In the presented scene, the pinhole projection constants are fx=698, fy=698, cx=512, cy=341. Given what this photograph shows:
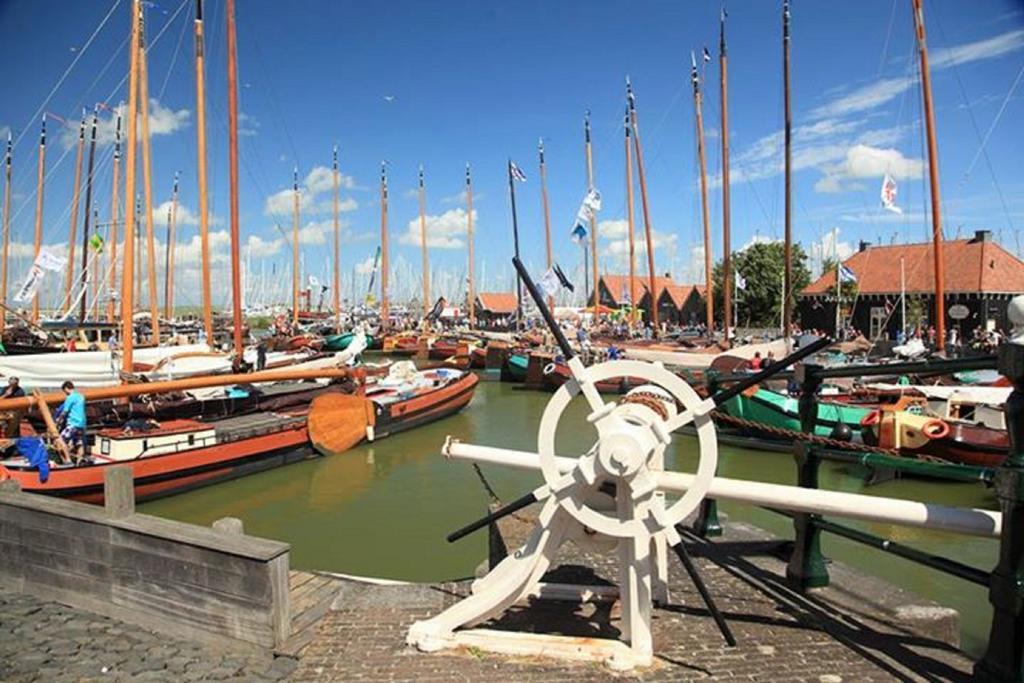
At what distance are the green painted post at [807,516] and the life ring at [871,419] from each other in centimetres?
1312

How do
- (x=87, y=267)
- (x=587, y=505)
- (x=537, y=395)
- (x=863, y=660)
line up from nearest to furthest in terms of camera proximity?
(x=863, y=660) < (x=587, y=505) < (x=537, y=395) < (x=87, y=267)

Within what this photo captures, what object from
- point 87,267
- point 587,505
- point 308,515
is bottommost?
point 308,515

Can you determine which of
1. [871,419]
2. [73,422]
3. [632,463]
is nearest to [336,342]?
[73,422]

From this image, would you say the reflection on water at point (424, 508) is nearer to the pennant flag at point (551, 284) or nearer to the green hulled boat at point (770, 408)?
the green hulled boat at point (770, 408)

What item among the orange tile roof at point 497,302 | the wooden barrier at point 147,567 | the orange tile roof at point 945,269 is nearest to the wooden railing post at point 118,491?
the wooden barrier at point 147,567

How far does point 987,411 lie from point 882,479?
3.65 m

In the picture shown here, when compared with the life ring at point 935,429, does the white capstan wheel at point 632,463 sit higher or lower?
higher

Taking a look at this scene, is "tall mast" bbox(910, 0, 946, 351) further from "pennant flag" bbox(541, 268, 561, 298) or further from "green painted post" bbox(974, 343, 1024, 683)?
"green painted post" bbox(974, 343, 1024, 683)

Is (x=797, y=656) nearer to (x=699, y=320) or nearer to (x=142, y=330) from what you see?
(x=142, y=330)

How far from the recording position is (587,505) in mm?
4355

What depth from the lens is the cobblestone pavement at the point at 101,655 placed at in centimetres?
480

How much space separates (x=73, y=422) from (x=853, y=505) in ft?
47.9

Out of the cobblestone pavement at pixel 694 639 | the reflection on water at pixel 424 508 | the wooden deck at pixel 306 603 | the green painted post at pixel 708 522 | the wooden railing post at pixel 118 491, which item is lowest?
the reflection on water at pixel 424 508

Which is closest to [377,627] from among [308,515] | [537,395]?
[308,515]
